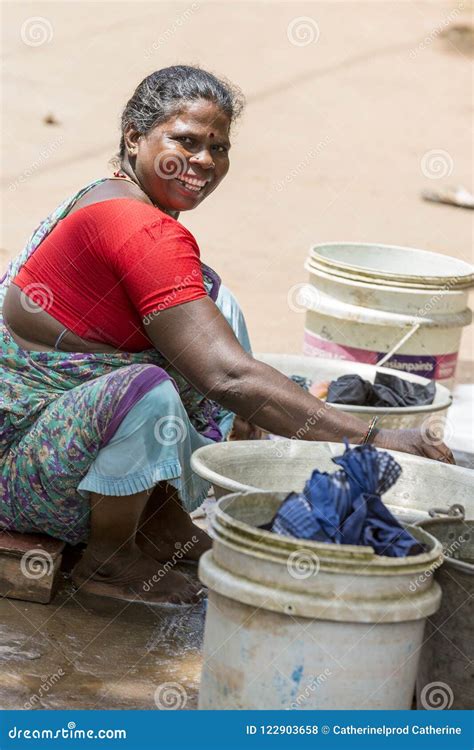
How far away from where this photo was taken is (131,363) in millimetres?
3191

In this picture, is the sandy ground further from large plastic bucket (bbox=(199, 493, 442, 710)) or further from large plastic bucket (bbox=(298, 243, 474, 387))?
large plastic bucket (bbox=(199, 493, 442, 710))

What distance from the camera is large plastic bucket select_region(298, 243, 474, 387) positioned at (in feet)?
15.1

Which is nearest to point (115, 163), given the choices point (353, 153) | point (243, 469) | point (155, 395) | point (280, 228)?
point (155, 395)

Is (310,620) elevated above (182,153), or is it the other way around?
(182,153)

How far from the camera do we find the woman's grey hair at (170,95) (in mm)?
3285

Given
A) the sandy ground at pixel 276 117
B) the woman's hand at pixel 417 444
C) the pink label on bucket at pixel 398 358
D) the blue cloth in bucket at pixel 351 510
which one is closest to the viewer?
the blue cloth in bucket at pixel 351 510

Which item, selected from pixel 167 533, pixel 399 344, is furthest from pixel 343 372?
pixel 167 533

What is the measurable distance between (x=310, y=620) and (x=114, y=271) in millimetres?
1271

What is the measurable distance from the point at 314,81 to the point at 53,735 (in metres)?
12.6

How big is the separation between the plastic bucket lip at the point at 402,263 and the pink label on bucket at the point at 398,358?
0.32m

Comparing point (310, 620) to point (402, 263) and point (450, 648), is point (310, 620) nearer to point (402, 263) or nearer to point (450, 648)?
point (450, 648)

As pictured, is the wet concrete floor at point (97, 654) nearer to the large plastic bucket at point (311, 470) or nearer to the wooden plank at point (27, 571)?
the wooden plank at point (27, 571)

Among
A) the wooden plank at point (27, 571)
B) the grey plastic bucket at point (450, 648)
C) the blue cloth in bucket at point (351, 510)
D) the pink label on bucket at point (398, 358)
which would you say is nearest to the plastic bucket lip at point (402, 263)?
the pink label on bucket at point (398, 358)

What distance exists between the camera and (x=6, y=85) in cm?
1295
